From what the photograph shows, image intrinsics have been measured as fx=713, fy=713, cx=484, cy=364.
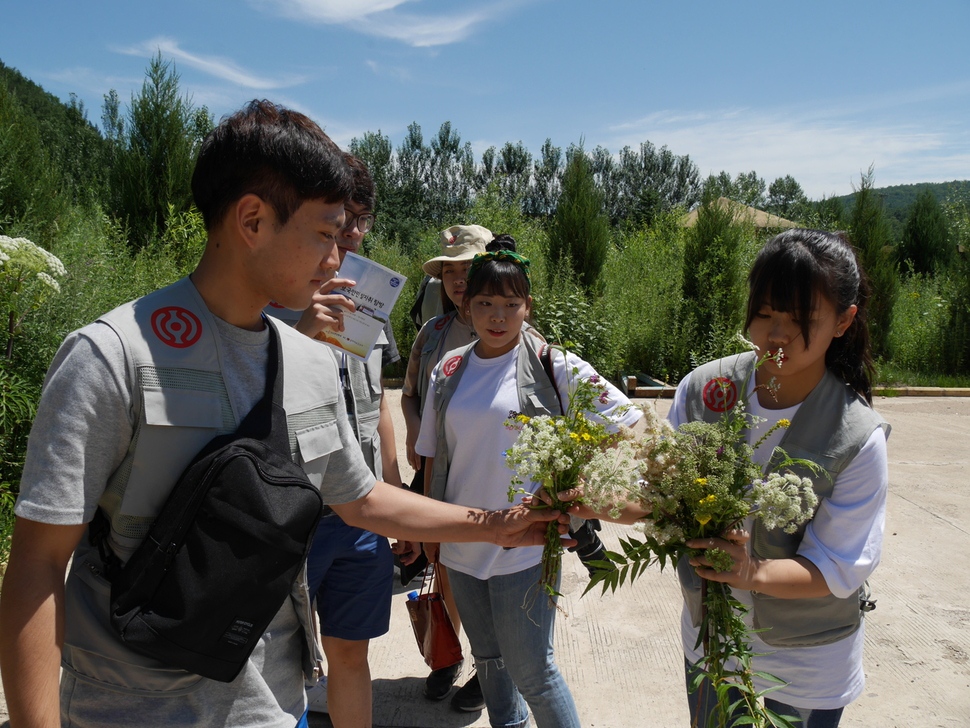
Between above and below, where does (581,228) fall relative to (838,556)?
above

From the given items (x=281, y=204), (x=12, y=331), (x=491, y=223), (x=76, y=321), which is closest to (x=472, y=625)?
(x=281, y=204)

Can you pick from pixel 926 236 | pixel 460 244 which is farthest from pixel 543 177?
pixel 460 244

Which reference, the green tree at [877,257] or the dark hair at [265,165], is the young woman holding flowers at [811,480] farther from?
the green tree at [877,257]

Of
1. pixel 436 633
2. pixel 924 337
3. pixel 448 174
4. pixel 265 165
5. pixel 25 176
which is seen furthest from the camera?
pixel 448 174

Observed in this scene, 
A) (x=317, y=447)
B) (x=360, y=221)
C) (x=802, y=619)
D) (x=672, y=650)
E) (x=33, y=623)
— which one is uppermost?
(x=360, y=221)

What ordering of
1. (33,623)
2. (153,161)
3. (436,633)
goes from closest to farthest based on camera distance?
(33,623) → (436,633) → (153,161)

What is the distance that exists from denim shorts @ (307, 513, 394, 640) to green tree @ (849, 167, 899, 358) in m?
14.2

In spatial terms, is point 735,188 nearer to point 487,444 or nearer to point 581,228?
point 581,228

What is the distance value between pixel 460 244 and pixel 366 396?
5.00ft

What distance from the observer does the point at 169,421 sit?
1.38 metres

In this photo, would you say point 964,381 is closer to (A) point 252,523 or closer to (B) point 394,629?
(B) point 394,629

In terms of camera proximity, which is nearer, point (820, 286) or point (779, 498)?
point (779, 498)

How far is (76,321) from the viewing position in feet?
16.5

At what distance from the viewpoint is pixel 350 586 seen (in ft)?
9.46
